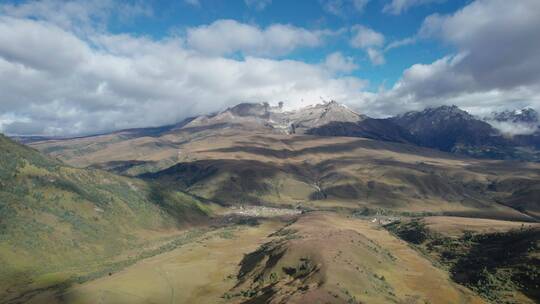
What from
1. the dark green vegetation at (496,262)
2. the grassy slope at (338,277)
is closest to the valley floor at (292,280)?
the grassy slope at (338,277)

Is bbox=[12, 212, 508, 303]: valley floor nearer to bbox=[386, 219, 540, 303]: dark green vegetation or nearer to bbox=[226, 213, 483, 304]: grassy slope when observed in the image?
bbox=[226, 213, 483, 304]: grassy slope

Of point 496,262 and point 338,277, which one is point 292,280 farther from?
point 496,262

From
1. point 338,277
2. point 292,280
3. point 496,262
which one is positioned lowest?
point 496,262

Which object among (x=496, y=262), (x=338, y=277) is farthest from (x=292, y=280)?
(x=496, y=262)

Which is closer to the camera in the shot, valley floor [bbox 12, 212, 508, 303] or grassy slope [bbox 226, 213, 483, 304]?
grassy slope [bbox 226, 213, 483, 304]

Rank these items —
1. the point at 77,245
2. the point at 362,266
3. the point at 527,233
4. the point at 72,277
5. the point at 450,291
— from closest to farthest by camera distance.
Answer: the point at 450,291 → the point at 362,266 → the point at 72,277 → the point at 527,233 → the point at 77,245

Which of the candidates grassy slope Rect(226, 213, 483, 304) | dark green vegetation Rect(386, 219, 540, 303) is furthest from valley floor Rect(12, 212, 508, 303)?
dark green vegetation Rect(386, 219, 540, 303)

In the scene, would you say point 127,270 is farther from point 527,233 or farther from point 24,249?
point 527,233

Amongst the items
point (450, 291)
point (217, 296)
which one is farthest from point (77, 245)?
point (450, 291)
